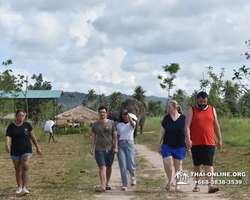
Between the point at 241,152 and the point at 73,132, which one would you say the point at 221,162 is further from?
Answer: the point at 73,132

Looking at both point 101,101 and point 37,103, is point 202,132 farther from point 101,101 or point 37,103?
point 101,101

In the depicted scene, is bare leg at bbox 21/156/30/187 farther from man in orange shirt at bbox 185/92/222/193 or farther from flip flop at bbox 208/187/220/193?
flip flop at bbox 208/187/220/193

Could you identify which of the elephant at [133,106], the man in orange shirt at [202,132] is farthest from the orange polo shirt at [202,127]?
Result: the elephant at [133,106]

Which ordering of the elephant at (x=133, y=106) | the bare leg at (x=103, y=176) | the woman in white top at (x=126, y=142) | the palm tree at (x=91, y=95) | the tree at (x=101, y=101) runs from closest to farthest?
the bare leg at (x=103, y=176) < the woman in white top at (x=126, y=142) < the elephant at (x=133, y=106) < the tree at (x=101, y=101) < the palm tree at (x=91, y=95)

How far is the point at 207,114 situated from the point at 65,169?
5.47 metres

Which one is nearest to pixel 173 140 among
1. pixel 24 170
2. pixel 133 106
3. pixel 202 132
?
pixel 202 132

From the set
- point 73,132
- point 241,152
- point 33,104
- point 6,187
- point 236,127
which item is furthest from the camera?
point 33,104

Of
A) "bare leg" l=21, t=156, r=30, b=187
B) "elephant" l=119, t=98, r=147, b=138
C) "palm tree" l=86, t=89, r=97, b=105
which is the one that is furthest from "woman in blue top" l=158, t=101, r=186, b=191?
"palm tree" l=86, t=89, r=97, b=105

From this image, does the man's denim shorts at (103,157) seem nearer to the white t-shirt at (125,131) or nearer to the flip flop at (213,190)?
the white t-shirt at (125,131)

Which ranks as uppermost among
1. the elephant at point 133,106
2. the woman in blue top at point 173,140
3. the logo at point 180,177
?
the elephant at point 133,106

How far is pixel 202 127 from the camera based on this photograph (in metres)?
6.95

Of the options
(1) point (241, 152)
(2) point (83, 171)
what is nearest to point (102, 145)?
(2) point (83, 171)

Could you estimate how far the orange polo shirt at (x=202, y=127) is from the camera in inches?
274

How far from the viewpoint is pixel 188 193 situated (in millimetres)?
7074
